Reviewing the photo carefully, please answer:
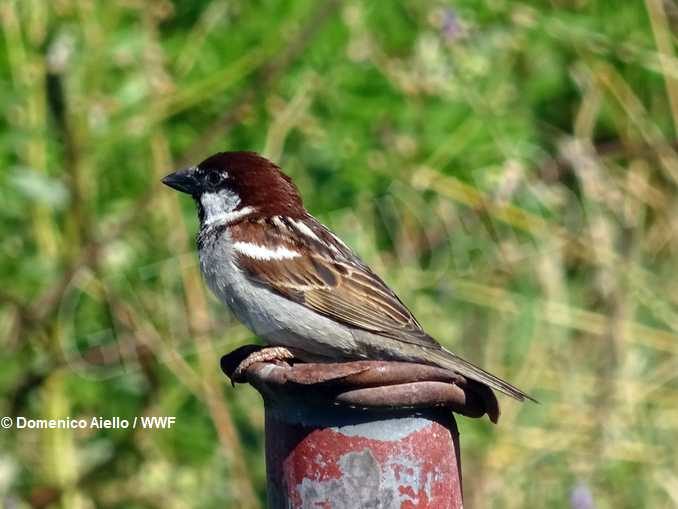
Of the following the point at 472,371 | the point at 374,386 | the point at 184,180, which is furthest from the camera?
the point at 184,180

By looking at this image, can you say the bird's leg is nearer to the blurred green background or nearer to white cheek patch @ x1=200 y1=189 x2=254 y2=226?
white cheek patch @ x1=200 y1=189 x2=254 y2=226

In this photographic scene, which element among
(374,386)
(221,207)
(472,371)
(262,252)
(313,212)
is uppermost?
(313,212)

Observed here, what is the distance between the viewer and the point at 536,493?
4.55 metres

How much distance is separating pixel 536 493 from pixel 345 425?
2.60 m

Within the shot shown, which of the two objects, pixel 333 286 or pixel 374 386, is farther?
pixel 333 286

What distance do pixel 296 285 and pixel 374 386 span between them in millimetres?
1023

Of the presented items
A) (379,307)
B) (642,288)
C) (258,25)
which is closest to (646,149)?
(642,288)

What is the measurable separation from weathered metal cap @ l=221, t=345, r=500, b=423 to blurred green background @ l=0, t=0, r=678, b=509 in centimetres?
169

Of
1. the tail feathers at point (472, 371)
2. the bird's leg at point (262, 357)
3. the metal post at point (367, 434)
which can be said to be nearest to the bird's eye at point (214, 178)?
the bird's leg at point (262, 357)

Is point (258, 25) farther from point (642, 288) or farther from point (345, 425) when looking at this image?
point (345, 425)

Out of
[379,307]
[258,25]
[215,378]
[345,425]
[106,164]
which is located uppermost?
[258,25]

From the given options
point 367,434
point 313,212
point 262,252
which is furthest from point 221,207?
point 367,434

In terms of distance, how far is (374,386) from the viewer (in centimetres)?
206

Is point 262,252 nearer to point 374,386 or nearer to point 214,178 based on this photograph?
point 214,178
